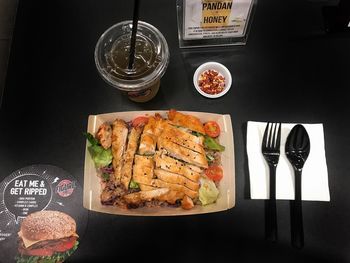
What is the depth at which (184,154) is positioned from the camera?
1.42 m

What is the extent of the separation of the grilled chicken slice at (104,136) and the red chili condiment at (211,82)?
501mm

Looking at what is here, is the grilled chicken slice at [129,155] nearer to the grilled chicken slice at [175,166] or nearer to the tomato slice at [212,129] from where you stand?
the grilled chicken slice at [175,166]

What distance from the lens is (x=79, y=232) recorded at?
4.57 ft

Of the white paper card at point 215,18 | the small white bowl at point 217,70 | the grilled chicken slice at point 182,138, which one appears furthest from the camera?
the small white bowl at point 217,70

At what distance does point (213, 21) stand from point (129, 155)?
72 centimetres

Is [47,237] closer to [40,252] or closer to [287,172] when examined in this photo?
[40,252]

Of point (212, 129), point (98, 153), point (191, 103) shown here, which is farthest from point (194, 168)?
point (98, 153)

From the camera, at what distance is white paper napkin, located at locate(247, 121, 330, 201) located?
4.57 ft

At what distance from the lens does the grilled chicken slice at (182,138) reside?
1436 millimetres

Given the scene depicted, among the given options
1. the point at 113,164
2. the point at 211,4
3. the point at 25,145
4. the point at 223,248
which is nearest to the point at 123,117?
the point at 113,164

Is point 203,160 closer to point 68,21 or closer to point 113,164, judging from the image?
point 113,164

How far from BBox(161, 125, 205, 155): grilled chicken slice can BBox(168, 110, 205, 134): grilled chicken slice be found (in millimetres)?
43

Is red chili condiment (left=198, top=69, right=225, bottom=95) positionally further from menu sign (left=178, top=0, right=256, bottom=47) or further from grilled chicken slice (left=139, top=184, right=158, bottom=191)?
grilled chicken slice (left=139, top=184, right=158, bottom=191)

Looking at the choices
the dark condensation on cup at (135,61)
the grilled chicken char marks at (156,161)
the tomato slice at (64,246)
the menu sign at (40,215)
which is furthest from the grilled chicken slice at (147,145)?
the tomato slice at (64,246)
